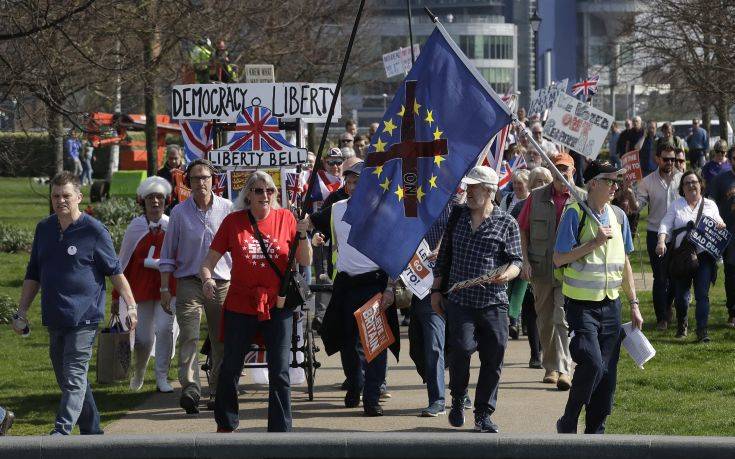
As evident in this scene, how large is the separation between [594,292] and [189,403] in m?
3.29

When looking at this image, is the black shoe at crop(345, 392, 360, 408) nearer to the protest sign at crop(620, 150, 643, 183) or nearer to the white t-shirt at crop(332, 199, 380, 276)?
the white t-shirt at crop(332, 199, 380, 276)

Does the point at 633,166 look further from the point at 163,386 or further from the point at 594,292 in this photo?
the point at 594,292

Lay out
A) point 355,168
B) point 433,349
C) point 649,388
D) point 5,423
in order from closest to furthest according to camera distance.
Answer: point 5,423
point 433,349
point 649,388
point 355,168

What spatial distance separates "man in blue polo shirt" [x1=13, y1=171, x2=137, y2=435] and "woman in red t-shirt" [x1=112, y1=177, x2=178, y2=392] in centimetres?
245

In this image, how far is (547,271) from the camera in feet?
38.0

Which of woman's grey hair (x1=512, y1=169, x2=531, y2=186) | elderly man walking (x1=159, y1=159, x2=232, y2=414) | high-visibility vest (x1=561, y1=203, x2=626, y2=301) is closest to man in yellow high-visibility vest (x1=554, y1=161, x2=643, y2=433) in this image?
high-visibility vest (x1=561, y1=203, x2=626, y2=301)

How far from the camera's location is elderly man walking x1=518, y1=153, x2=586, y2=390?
37.8 ft

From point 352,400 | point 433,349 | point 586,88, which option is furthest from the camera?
point 586,88

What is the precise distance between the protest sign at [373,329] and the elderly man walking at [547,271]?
1.57 meters

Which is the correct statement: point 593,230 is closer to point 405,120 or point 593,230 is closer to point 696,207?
point 405,120

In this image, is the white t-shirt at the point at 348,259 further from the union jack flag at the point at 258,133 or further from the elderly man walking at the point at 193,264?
the union jack flag at the point at 258,133

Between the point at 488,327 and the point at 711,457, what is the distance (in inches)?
141

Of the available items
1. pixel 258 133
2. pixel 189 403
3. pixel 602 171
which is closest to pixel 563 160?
pixel 258 133

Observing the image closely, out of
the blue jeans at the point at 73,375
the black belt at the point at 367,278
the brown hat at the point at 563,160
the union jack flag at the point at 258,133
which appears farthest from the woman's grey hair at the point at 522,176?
the blue jeans at the point at 73,375
